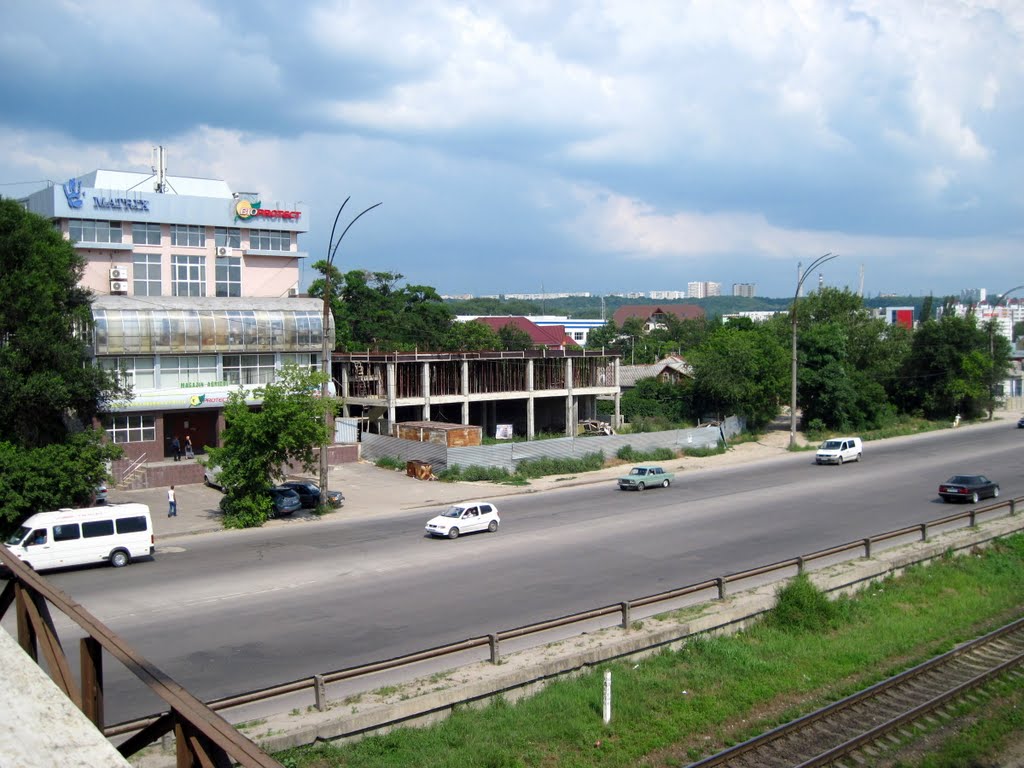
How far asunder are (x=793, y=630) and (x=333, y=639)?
956cm

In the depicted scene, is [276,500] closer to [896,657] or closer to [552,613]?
[552,613]

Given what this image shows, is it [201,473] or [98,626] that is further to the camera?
[201,473]

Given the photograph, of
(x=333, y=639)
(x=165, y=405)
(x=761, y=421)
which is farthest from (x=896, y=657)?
(x=761, y=421)

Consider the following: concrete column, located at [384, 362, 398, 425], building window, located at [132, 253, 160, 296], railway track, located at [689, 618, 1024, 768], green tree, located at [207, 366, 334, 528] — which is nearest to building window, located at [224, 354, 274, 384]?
concrete column, located at [384, 362, 398, 425]

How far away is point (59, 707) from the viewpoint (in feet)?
12.7

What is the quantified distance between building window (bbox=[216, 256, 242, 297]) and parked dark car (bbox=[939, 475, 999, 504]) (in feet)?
135

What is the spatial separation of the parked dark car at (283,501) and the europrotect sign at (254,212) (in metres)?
25.6

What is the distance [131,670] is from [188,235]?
52.4 metres

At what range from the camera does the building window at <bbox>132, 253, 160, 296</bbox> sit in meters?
50.6

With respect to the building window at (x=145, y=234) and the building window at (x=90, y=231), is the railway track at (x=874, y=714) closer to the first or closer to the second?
the building window at (x=90, y=231)

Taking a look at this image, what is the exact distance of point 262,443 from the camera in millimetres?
31734

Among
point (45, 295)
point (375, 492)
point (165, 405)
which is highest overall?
point (45, 295)

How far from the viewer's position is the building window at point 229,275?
5403 cm

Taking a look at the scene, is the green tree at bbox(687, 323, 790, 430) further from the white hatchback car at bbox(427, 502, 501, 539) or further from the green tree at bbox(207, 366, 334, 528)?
the green tree at bbox(207, 366, 334, 528)
